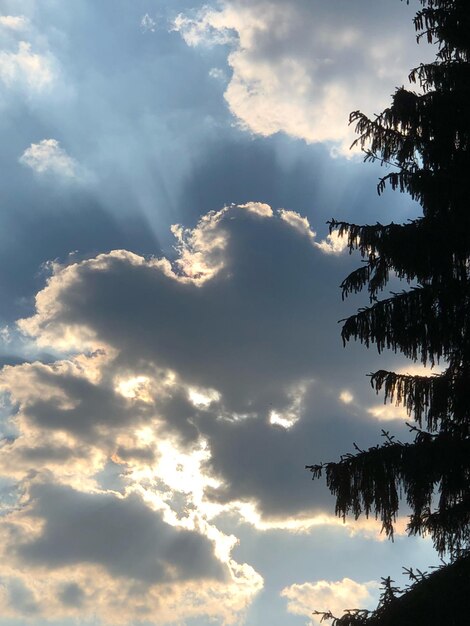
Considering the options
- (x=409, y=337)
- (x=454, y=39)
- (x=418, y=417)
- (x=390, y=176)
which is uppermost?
(x=454, y=39)

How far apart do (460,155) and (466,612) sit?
22.0 feet

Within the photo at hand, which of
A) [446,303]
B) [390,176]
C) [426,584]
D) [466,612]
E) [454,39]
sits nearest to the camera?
[466,612]

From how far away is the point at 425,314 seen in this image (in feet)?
30.7

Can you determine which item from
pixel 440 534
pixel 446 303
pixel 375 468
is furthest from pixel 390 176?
pixel 440 534

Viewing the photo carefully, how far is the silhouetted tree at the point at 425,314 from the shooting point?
8.83 metres

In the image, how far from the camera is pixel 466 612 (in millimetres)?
8086

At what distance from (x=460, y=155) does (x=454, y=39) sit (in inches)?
98.7

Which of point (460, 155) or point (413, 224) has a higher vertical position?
point (460, 155)

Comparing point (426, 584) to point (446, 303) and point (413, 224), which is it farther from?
point (413, 224)

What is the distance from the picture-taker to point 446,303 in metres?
9.30

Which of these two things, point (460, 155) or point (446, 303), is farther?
point (460, 155)

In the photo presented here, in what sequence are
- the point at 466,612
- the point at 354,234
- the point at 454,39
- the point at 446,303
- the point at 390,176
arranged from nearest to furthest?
the point at 466,612 → the point at 446,303 → the point at 354,234 → the point at 390,176 → the point at 454,39

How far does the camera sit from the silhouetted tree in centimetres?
883

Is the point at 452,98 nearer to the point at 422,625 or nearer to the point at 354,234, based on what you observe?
the point at 354,234
